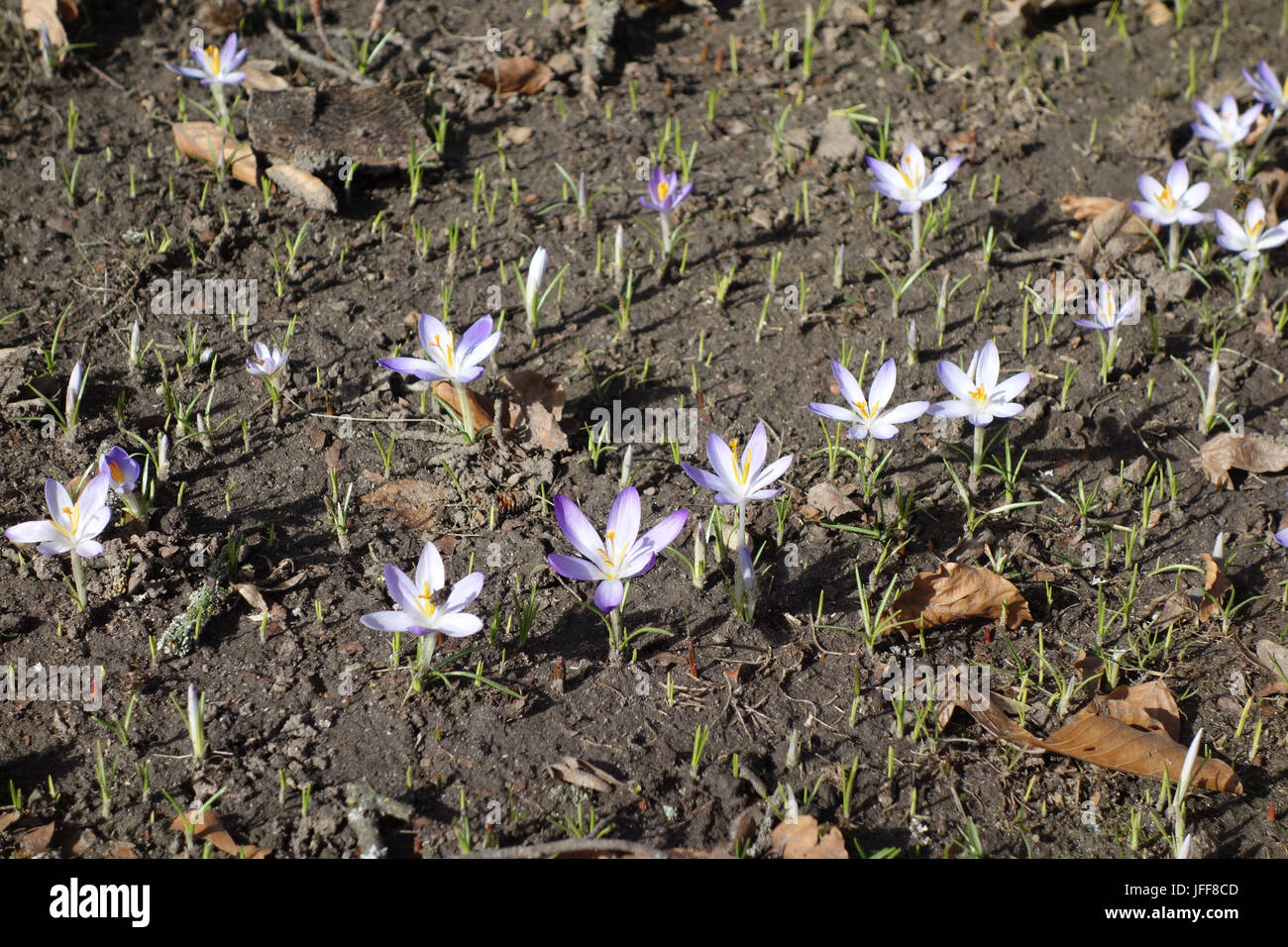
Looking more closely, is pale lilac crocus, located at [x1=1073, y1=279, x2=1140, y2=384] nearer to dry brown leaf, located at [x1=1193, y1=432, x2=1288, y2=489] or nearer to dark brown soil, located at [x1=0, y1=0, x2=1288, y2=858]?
dark brown soil, located at [x1=0, y1=0, x2=1288, y2=858]

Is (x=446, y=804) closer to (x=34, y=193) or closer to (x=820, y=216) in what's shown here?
(x=820, y=216)

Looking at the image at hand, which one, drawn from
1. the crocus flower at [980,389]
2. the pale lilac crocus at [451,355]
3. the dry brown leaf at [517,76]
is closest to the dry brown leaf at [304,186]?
the dry brown leaf at [517,76]

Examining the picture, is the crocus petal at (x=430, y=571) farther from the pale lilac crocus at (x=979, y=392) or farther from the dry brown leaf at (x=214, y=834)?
the pale lilac crocus at (x=979, y=392)

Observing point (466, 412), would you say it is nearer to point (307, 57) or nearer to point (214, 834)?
point (214, 834)

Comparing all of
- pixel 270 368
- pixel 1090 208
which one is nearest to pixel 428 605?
pixel 270 368

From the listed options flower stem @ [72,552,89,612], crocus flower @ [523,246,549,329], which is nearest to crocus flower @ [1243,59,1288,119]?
crocus flower @ [523,246,549,329]

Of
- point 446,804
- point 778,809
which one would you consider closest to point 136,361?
point 446,804
